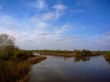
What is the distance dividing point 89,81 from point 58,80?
9.11ft

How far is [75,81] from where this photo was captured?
39.9 feet

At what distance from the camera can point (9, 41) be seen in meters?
30.3

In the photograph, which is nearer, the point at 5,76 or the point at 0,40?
the point at 5,76

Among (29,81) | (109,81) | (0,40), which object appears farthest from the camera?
(0,40)

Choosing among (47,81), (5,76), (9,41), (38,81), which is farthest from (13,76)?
(9,41)

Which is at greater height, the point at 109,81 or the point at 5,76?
the point at 5,76

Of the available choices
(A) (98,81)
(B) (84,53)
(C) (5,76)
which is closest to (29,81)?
(C) (5,76)

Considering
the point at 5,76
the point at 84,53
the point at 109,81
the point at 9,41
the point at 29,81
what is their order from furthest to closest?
the point at 84,53 < the point at 9,41 < the point at 109,81 < the point at 29,81 < the point at 5,76

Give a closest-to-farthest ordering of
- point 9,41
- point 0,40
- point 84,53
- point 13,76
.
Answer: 1. point 13,76
2. point 0,40
3. point 9,41
4. point 84,53

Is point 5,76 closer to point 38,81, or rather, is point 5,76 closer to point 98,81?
point 38,81

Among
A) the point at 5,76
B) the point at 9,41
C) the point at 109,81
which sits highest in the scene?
the point at 9,41

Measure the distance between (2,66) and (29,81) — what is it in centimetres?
257

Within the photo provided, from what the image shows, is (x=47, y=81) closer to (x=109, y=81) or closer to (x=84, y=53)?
(x=109, y=81)

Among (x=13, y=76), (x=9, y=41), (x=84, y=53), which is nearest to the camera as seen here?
(x=13, y=76)
